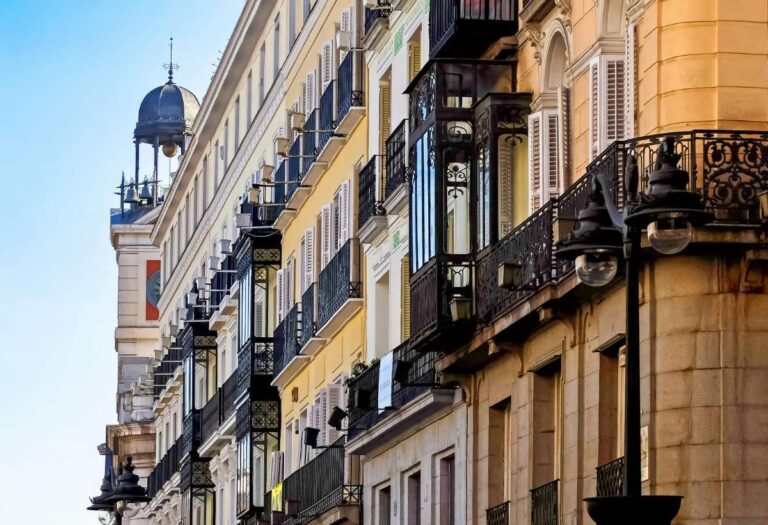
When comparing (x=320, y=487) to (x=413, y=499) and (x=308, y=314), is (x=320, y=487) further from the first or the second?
(x=413, y=499)

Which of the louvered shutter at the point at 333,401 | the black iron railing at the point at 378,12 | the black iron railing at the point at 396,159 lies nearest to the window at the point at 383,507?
the black iron railing at the point at 396,159

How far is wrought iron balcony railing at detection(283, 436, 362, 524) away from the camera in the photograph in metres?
43.0

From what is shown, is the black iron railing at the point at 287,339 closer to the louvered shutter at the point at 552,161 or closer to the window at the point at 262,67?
the window at the point at 262,67

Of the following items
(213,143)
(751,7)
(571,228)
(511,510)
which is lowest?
(511,510)

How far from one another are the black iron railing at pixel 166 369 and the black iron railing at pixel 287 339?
24.4 metres

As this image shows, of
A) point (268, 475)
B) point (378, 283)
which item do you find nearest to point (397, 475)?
point (378, 283)

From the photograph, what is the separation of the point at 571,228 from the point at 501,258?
9.89 feet

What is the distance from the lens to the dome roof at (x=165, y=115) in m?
106

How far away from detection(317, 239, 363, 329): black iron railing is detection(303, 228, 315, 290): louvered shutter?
2149mm

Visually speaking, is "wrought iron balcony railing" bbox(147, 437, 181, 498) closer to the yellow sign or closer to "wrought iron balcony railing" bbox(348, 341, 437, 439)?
the yellow sign

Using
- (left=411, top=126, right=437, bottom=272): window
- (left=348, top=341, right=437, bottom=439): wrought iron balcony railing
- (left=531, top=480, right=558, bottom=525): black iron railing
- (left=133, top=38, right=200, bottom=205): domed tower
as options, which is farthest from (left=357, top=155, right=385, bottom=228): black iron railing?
(left=133, top=38, right=200, bottom=205): domed tower

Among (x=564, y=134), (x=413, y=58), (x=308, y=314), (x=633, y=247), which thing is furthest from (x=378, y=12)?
(x=633, y=247)

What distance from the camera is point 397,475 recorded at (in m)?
39.0

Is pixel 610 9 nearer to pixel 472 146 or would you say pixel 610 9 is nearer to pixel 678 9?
pixel 678 9
